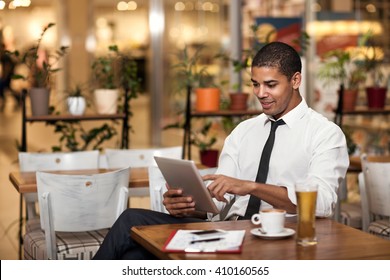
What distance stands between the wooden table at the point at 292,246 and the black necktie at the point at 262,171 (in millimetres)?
412

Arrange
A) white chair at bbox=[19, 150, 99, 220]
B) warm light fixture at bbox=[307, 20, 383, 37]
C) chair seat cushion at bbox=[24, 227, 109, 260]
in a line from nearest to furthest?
chair seat cushion at bbox=[24, 227, 109, 260] → white chair at bbox=[19, 150, 99, 220] → warm light fixture at bbox=[307, 20, 383, 37]

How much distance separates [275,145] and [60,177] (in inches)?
40.9

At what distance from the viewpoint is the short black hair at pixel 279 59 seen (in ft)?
9.85

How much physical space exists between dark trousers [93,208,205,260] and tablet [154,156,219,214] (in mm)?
151

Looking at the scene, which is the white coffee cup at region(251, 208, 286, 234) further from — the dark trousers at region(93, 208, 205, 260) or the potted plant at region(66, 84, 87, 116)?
the potted plant at region(66, 84, 87, 116)

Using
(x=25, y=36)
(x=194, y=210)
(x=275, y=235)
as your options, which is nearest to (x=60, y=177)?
(x=194, y=210)

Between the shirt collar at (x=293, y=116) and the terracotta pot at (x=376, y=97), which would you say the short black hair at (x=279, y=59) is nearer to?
the shirt collar at (x=293, y=116)

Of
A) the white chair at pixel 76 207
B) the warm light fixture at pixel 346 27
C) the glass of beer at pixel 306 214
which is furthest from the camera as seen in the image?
the warm light fixture at pixel 346 27

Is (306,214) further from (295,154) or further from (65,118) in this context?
(65,118)

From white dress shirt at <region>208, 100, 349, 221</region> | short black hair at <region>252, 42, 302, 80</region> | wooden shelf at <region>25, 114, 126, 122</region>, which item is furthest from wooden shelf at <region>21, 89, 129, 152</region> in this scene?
short black hair at <region>252, 42, 302, 80</region>

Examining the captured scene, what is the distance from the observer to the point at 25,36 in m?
19.0

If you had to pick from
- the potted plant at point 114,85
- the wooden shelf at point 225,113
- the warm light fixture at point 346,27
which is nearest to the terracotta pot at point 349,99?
the wooden shelf at point 225,113

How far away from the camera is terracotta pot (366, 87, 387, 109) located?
6.32 m
